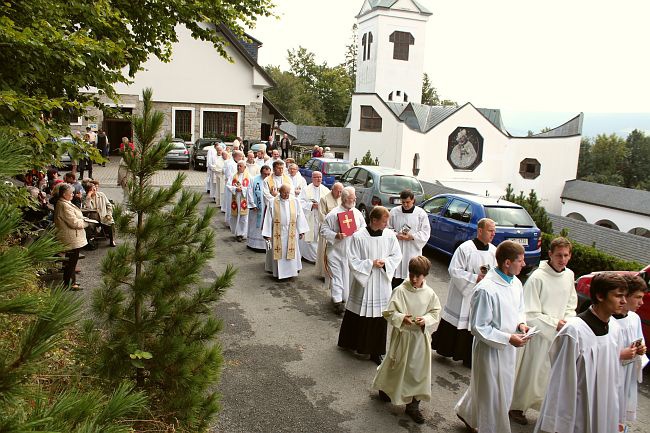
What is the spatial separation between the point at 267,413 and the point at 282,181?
7.09 m

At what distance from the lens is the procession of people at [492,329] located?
4402 millimetres

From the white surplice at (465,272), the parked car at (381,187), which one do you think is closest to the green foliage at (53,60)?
the white surplice at (465,272)

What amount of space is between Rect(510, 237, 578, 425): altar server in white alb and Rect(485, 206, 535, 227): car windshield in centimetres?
625

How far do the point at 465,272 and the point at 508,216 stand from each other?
5654mm

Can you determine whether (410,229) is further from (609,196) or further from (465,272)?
(609,196)

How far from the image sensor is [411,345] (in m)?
5.69

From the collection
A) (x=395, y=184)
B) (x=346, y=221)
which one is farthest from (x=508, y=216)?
(x=346, y=221)

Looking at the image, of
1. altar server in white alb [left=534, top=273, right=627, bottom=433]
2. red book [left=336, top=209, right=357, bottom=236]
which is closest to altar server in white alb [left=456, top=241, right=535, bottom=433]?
altar server in white alb [left=534, top=273, right=627, bottom=433]

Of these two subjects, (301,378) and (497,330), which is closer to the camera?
(497,330)

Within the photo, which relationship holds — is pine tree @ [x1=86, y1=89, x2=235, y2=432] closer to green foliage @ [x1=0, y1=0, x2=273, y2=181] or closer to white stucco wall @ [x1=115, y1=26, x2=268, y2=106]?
green foliage @ [x1=0, y1=0, x2=273, y2=181]

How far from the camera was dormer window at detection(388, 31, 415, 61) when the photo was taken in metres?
50.6

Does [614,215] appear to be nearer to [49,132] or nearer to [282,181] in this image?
[282,181]

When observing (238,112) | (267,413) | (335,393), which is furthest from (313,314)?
(238,112)

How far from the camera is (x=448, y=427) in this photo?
5.57 meters
